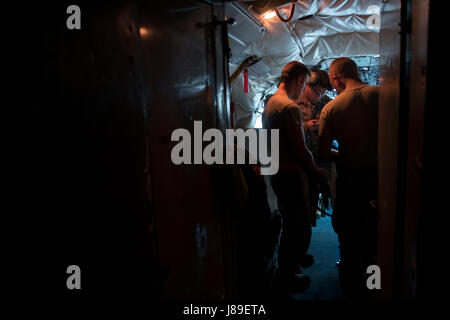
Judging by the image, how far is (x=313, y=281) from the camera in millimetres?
2541

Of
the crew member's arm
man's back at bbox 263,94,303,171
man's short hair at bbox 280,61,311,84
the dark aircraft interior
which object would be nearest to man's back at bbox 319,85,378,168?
the crew member's arm

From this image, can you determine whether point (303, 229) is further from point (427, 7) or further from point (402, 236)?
point (427, 7)

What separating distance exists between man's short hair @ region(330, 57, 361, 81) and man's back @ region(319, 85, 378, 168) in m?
0.12

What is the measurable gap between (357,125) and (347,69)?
1.44 feet

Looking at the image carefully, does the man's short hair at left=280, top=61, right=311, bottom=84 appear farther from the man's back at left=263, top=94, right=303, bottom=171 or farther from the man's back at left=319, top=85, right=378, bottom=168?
the man's back at left=319, top=85, right=378, bottom=168

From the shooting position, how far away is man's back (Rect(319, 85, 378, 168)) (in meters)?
2.00

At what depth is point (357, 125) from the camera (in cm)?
205

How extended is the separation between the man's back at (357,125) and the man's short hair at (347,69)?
125 mm

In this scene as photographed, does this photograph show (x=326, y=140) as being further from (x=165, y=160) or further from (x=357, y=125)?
(x=165, y=160)

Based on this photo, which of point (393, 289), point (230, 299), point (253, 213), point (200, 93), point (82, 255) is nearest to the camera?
point (82, 255)

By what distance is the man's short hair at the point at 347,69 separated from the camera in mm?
2162

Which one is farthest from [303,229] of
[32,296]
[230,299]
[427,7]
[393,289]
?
[32,296]

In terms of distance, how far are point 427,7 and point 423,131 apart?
344mm

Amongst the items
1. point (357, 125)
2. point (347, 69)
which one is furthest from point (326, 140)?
point (347, 69)
